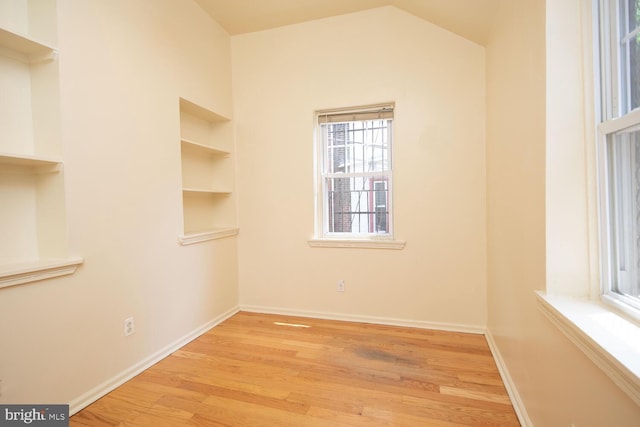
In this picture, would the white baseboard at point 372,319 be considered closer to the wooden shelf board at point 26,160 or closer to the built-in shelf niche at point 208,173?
the built-in shelf niche at point 208,173

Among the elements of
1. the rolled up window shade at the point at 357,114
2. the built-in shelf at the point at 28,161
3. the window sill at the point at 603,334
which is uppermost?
the rolled up window shade at the point at 357,114

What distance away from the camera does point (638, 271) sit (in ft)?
3.11

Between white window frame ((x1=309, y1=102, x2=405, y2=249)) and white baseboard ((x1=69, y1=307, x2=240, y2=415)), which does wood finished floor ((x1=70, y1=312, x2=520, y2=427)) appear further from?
Answer: white window frame ((x1=309, y1=102, x2=405, y2=249))

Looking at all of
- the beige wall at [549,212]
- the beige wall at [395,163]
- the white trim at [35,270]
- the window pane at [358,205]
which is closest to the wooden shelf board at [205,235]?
the beige wall at [395,163]

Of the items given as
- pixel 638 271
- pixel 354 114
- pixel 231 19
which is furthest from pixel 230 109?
pixel 638 271

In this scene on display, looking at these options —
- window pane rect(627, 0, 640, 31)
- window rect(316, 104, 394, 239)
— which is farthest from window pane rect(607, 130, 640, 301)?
window rect(316, 104, 394, 239)

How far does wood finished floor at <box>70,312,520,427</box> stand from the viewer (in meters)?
1.54

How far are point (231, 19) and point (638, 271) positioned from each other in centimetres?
341

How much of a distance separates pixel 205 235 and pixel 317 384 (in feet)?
5.21

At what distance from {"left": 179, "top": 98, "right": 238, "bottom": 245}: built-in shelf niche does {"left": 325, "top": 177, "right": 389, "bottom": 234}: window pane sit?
1.08 meters

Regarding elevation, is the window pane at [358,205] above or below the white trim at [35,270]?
above

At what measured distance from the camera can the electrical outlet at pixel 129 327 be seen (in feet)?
6.26

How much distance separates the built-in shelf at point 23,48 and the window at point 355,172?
6.65ft

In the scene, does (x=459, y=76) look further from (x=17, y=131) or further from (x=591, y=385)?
(x=17, y=131)
